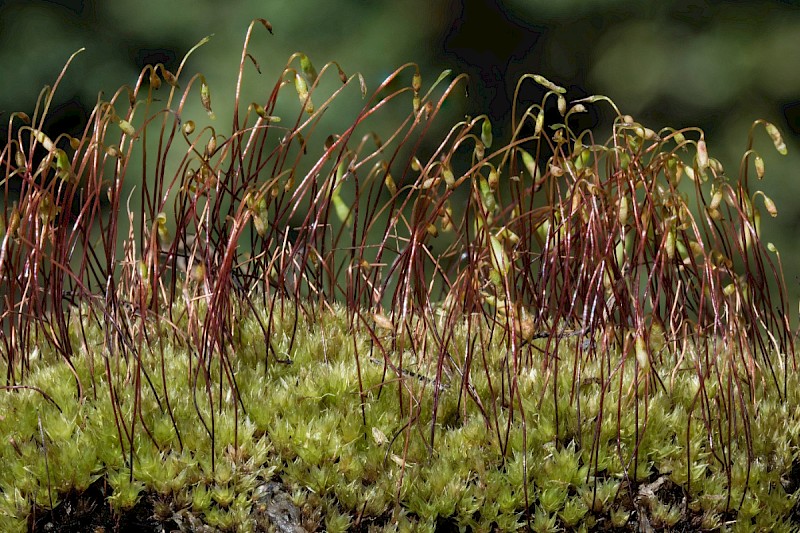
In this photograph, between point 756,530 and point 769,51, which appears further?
point 769,51

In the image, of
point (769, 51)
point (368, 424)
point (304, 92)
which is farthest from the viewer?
point (769, 51)

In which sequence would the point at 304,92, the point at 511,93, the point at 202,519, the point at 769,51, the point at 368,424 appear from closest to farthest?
the point at 202,519, the point at 368,424, the point at 304,92, the point at 769,51, the point at 511,93

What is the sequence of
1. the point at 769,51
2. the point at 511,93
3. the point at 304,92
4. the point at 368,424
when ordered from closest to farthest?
the point at 368,424 < the point at 304,92 < the point at 769,51 < the point at 511,93

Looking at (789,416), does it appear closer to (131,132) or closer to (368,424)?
(368,424)

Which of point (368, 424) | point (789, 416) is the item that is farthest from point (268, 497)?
point (789, 416)

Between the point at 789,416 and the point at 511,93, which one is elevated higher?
the point at 511,93

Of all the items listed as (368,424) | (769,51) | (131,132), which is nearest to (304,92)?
(131,132)

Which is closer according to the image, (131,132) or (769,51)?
(131,132)

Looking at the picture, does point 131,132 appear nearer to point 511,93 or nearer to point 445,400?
point 445,400

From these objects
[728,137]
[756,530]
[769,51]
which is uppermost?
[769,51]
